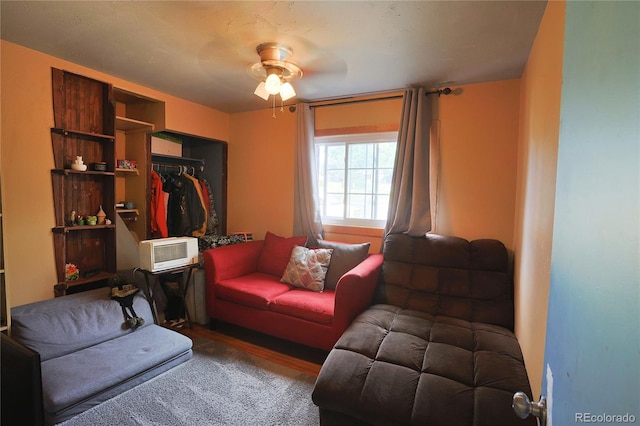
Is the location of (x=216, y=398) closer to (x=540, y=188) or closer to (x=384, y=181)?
(x=540, y=188)

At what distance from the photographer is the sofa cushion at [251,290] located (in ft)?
8.42

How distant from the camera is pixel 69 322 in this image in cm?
208

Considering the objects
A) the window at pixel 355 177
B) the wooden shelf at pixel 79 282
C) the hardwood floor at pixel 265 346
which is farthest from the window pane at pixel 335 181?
the wooden shelf at pixel 79 282

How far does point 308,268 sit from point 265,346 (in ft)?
2.53

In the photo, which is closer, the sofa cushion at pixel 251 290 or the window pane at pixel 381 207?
the sofa cushion at pixel 251 290

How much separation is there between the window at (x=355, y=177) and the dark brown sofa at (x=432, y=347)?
1.85 feet

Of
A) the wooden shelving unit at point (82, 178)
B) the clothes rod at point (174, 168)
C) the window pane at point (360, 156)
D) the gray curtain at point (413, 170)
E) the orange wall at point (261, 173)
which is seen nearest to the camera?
the wooden shelving unit at point (82, 178)

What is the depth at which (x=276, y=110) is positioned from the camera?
358 cm

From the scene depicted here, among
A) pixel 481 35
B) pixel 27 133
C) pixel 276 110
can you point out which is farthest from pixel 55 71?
pixel 481 35

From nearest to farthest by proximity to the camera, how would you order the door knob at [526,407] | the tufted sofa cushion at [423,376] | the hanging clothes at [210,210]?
the door knob at [526,407] < the tufted sofa cushion at [423,376] < the hanging clothes at [210,210]

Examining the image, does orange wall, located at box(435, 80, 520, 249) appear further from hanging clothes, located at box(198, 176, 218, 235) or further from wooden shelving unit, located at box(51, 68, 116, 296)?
wooden shelving unit, located at box(51, 68, 116, 296)

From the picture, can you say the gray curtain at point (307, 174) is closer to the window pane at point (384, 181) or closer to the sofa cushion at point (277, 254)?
the sofa cushion at point (277, 254)

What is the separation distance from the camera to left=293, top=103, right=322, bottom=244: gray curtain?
3.27m

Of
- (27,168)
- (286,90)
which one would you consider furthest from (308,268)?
(27,168)
